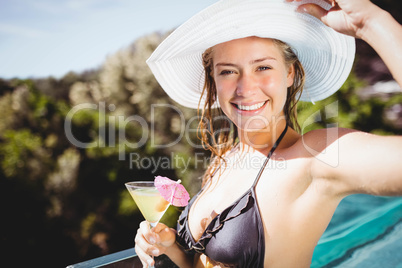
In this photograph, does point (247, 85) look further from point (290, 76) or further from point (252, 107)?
point (290, 76)

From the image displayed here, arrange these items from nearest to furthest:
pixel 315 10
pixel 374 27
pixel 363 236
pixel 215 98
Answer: pixel 374 27 < pixel 315 10 < pixel 215 98 < pixel 363 236

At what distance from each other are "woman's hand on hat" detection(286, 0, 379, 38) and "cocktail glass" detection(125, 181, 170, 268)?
1.15 meters

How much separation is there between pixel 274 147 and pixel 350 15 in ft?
2.60

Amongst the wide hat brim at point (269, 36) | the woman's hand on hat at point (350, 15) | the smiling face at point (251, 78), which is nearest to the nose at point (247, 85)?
the smiling face at point (251, 78)

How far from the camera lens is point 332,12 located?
129cm

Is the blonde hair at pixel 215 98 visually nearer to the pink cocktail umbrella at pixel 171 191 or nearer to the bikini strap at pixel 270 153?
the bikini strap at pixel 270 153

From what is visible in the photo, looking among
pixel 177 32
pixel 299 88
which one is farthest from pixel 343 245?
pixel 177 32

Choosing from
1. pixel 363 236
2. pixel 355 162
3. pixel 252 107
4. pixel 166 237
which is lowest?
pixel 363 236

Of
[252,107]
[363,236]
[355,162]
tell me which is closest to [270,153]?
[252,107]

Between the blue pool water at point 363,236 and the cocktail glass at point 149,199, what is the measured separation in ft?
6.24

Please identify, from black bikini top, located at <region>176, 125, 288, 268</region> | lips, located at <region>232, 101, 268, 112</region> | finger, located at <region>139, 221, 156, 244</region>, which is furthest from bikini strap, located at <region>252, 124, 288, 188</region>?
finger, located at <region>139, 221, 156, 244</region>

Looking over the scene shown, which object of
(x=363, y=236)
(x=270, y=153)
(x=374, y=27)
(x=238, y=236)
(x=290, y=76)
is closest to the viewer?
(x=374, y=27)

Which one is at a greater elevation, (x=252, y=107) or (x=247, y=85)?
(x=247, y=85)

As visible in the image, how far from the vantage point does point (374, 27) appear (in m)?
1.12
